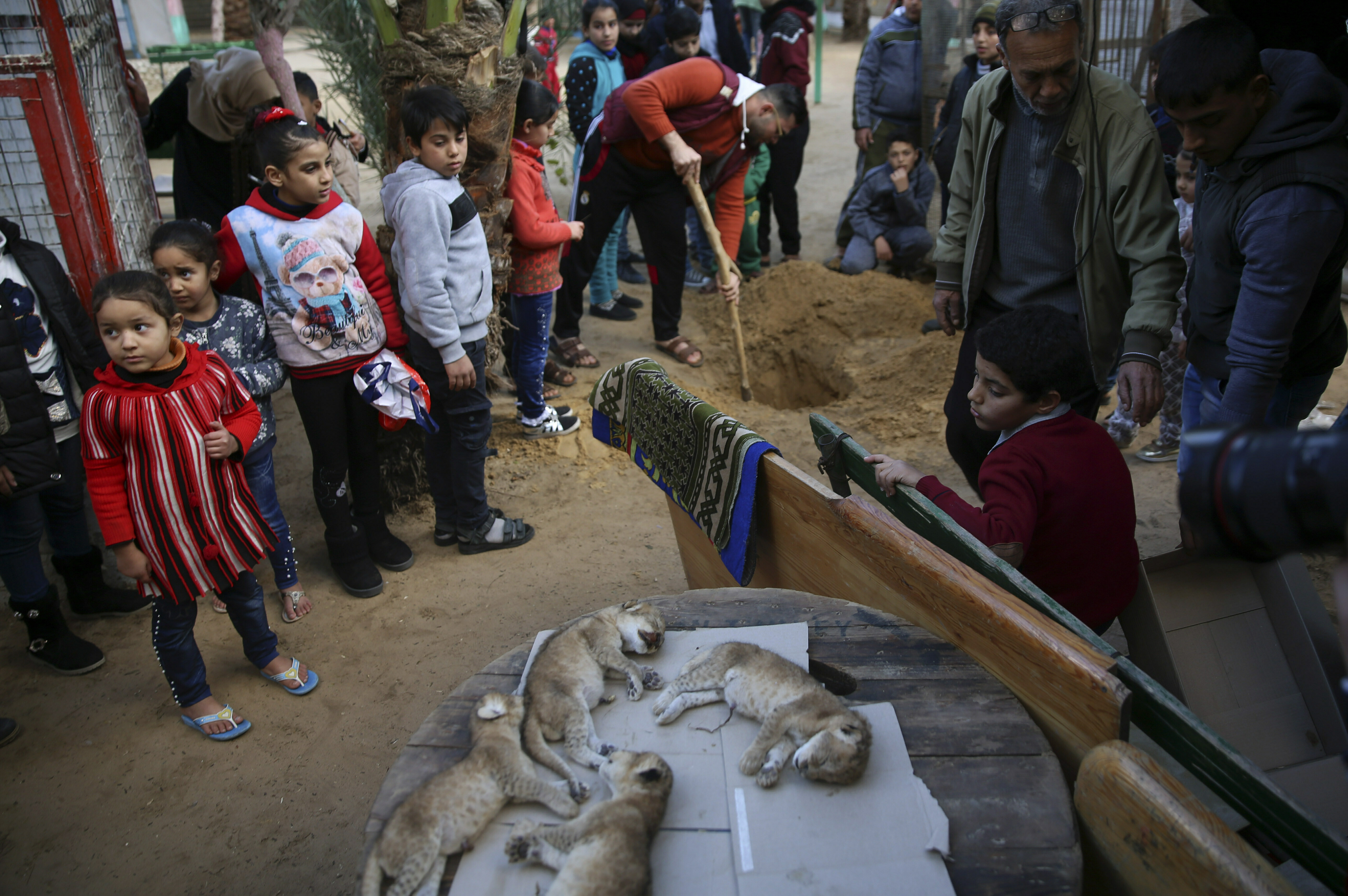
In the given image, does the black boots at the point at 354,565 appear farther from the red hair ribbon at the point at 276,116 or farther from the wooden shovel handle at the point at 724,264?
the wooden shovel handle at the point at 724,264

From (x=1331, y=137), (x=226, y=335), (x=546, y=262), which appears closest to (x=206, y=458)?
(x=226, y=335)

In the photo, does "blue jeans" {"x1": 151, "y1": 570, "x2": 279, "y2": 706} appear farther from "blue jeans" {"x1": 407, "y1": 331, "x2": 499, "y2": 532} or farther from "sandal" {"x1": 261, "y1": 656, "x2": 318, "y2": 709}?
"blue jeans" {"x1": 407, "y1": 331, "x2": 499, "y2": 532}

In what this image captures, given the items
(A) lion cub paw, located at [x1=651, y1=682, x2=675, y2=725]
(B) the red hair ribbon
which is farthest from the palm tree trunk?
(A) lion cub paw, located at [x1=651, y1=682, x2=675, y2=725]

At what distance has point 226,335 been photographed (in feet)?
9.68

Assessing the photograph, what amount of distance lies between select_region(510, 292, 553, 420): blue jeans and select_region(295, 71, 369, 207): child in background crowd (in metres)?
0.97

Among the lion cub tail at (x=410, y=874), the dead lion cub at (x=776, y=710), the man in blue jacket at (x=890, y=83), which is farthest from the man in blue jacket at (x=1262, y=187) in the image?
the man in blue jacket at (x=890, y=83)

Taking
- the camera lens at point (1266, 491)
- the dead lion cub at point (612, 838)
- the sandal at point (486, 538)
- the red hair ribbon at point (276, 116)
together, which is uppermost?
the red hair ribbon at point (276, 116)

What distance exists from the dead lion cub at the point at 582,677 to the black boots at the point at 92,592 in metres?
2.32

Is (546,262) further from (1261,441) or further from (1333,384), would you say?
(1333,384)

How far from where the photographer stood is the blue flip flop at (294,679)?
3.04 meters

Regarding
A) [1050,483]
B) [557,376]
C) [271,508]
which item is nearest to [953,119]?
[557,376]

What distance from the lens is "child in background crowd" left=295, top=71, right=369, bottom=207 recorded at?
4227 mm

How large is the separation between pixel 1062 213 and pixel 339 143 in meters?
3.78

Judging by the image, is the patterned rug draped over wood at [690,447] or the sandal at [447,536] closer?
the patterned rug draped over wood at [690,447]
